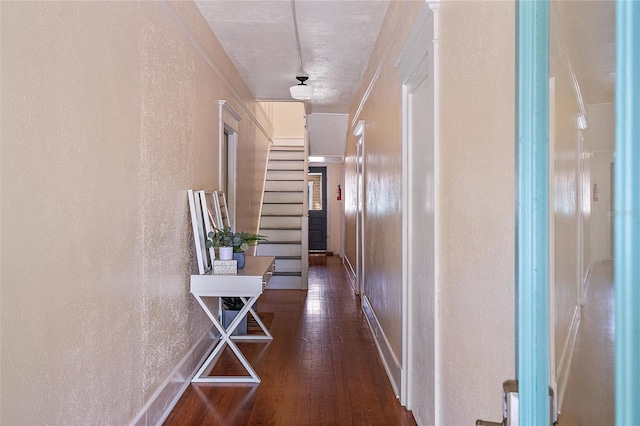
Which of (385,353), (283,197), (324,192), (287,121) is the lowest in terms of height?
(385,353)

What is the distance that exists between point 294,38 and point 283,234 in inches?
157

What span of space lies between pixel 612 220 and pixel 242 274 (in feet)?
9.46

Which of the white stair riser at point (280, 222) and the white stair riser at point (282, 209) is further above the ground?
the white stair riser at point (282, 209)

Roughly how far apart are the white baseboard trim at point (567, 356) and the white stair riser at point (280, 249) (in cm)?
650

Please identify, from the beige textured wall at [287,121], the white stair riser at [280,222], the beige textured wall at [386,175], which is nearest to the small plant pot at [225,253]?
the beige textured wall at [386,175]

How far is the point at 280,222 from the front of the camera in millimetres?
7812

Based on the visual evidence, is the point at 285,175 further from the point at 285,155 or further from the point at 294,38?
the point at 294,38

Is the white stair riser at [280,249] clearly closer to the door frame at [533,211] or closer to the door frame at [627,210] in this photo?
the door frame at [533,211]

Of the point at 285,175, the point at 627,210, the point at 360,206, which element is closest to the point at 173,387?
the point at 627,210

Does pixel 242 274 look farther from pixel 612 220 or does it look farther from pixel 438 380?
pixel 612 220

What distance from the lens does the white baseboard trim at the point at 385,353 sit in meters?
3.12

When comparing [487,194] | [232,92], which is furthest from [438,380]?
[232,92]

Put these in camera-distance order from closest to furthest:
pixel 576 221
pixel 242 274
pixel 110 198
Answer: pixel 576 221 → pixel 110 198 → pixel 242 274

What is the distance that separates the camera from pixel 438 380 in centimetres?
209
